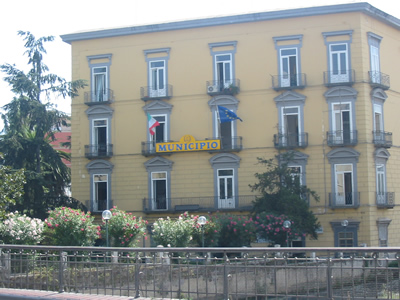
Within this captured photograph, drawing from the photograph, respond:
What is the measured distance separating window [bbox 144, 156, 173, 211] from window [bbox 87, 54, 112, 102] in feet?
17.0

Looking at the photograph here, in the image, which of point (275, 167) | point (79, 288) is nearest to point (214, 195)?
point (275, 167)

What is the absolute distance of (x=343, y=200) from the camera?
3256 centimetres

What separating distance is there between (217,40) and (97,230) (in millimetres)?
14361

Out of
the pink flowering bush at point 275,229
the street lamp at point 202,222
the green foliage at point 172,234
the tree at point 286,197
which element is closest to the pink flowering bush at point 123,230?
the green foliage at point 172,234

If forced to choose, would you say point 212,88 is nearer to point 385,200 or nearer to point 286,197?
point 286,197

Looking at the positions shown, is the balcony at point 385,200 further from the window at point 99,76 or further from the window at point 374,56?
the window at point 99,76

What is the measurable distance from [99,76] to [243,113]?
944 cm

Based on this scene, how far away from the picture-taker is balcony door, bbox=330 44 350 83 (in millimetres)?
32938

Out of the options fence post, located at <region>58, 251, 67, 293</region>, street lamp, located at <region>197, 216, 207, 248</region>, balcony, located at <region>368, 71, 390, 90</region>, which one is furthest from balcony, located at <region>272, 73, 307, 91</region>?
fence post, located at <region>58, 251, 67, 293</region>

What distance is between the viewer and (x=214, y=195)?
34500 millimetres

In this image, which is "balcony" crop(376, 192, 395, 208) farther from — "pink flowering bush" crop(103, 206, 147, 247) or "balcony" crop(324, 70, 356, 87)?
"pink flowering bush" crop(103, 206, 147, 247)

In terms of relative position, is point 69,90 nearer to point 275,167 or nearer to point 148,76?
point 148,76

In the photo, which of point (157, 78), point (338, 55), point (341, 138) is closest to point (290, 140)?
point (341, 138)

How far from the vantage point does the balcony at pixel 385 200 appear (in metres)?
32.9
